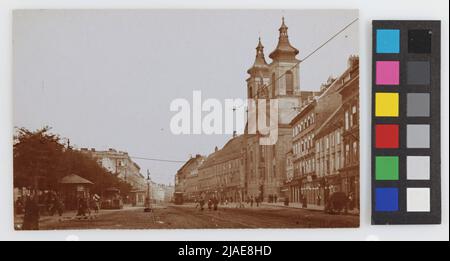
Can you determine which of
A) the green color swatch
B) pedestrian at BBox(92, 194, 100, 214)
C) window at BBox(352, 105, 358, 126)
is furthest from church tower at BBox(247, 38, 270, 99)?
pedestrian at BBox(92, 194, 100, 214)


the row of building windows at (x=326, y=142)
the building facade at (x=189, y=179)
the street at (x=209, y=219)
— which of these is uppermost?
the row of building windows at (x=326, y=142)

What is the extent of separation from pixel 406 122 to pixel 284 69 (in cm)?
66

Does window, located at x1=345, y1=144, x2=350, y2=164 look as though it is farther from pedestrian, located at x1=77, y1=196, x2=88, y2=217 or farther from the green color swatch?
pedestrian, located at x1=77, y1=196, x2=88, y2=217

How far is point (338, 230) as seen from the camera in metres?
3.90

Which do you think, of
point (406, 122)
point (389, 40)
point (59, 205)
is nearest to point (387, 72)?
point (389, 40)

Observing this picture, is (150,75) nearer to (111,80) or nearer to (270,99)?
(111,80)

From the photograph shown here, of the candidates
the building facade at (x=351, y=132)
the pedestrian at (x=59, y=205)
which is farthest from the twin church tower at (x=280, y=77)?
the pedestrian at (x=59, y=205)

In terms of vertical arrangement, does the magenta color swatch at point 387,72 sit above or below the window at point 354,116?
above

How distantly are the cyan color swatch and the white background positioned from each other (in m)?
0.07

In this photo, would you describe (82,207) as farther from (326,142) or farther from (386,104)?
(386,104)

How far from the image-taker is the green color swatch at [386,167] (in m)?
3.81

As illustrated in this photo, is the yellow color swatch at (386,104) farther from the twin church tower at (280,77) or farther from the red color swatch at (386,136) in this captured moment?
the twin church tower at (280,77)
